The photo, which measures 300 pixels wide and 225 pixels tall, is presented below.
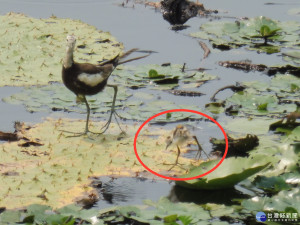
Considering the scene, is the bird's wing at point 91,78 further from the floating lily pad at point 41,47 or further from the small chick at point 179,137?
the floating lily pad at point 41,47

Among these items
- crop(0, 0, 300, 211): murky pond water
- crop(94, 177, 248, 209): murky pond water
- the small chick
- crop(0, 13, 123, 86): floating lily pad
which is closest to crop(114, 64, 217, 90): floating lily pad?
crop(0, 0, 300, 211): murky pond water

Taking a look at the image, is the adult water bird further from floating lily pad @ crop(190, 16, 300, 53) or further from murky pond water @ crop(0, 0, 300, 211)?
floating lily pad @ crop(190, 16, 300, 53)

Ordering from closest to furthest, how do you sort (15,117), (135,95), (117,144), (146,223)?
(146,223) → (117,144) → (15,117) → (135,95)

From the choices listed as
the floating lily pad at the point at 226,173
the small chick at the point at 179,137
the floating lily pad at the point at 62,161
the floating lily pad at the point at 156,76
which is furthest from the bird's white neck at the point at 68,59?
the floating lily pad at the point at 226,173

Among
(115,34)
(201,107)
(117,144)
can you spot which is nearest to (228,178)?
(117,144)

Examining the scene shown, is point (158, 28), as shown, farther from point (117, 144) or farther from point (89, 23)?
point (117, 144)

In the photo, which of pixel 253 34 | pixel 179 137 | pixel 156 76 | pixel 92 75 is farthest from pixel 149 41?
pixel 179 137

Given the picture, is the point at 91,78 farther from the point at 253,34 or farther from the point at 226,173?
the point at 253,34
